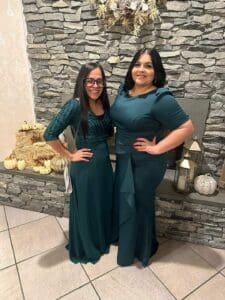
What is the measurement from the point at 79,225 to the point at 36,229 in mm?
652

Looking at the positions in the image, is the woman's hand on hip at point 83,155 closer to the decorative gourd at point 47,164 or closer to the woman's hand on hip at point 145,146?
the woman's hand on hip at point 145,146

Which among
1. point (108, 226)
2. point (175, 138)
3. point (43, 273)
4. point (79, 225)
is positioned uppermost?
point (175, 138)

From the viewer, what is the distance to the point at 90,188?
5.20 feet

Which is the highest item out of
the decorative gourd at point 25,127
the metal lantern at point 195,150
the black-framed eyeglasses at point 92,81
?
the black-framed eyeglasses at point 92,81

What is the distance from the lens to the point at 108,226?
1.83 metres

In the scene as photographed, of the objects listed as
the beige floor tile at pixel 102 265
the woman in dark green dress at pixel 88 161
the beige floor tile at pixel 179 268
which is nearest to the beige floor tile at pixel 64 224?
the woman in dark green dress at pixel 88 161

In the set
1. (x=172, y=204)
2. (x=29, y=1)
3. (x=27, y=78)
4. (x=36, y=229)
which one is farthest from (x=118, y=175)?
(x=29, y=1)

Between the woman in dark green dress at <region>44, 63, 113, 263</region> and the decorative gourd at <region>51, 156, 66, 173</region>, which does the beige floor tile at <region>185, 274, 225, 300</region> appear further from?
the decorative gourd at <region>51, 156, 66, 173</region>

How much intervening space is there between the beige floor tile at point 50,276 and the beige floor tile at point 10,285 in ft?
0.12

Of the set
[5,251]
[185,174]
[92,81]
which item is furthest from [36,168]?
[185,174]

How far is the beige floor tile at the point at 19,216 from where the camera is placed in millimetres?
2213

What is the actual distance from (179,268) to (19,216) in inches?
57.9

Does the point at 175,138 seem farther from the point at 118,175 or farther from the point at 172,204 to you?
the point at 172,204

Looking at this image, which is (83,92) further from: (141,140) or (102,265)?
(102,265)
